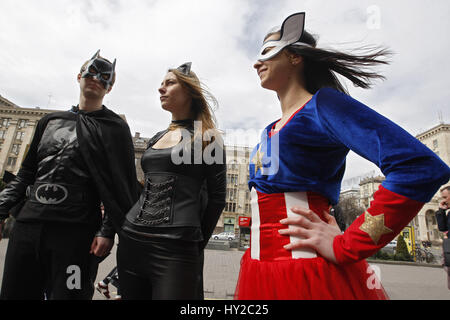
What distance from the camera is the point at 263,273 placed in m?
1.14

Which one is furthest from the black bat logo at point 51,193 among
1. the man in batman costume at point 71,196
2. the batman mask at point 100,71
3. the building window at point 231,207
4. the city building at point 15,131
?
the city building at point 15,131

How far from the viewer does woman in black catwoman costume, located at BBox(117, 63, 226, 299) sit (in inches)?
63.9

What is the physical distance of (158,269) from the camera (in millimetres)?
1599

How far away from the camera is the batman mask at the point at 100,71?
245cm

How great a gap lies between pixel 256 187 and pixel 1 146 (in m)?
53.5

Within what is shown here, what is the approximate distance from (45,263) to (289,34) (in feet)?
7.83

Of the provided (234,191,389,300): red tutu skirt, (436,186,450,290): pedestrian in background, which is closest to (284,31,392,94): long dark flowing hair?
(234,191,389,300): red tutu skirt

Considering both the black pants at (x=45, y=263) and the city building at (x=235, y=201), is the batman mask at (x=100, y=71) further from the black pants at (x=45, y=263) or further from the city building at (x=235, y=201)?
the city building at (x=235, y=201)

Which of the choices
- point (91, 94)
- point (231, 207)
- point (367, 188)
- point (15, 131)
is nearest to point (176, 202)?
point (91, 94)

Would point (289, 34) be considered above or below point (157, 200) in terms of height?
above

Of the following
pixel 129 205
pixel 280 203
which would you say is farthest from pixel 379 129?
pixel 129 205

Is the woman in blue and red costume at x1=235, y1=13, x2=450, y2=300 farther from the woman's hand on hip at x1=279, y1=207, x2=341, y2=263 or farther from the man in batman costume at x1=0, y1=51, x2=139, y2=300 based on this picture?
the man in batman costume at x1=0, y1=51, x2=139, y2=300

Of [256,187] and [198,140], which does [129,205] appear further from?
[256,187]

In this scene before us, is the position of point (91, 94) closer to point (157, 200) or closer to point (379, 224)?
point (157, 200)
